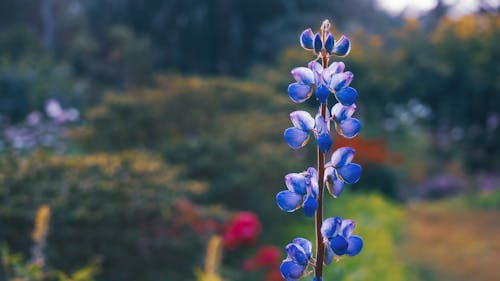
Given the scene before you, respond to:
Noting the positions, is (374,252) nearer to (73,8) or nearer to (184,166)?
(184,166)

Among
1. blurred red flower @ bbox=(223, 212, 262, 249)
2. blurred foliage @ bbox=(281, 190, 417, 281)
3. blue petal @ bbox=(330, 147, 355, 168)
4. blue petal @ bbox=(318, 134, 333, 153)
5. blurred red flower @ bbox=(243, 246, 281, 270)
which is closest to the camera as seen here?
blue petal @ bbox=(318, 134, 333, 153)

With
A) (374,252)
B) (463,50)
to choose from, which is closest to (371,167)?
(463,50)

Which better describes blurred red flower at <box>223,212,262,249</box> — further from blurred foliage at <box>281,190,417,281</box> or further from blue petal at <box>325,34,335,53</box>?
blue petal at <box>325,34,335,53</box>

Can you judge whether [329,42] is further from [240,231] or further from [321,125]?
[240,231]

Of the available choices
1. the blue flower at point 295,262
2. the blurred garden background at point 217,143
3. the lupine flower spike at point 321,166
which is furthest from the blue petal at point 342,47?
the blurred garden background at point 217,143

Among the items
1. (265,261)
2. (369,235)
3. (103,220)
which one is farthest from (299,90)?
(369,235)

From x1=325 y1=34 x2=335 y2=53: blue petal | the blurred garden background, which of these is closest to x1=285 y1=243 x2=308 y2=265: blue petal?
x1=325 y1=34 x2=335 y2=53: blue petal

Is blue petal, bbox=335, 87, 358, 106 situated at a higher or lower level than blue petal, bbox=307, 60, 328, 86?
lower
